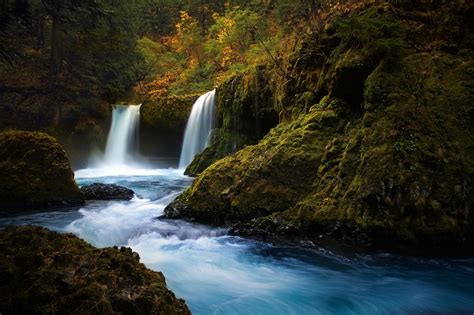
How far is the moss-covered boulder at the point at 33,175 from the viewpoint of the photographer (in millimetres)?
9094

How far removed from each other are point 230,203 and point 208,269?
1.68 meters

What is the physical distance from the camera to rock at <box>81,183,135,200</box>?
1018 cm

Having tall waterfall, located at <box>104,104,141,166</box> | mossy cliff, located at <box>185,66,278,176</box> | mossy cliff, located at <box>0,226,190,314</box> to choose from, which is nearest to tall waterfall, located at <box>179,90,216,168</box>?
mossy cliff, located at <box>185,66,278,176</box>

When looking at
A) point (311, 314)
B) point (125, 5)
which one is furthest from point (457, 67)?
point (125, 5)

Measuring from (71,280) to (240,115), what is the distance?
36.7 ft

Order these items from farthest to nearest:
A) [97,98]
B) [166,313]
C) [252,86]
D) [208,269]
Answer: [97,98]
[252,86]
[208,269]
[166,313]

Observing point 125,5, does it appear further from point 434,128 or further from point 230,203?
point 434,128

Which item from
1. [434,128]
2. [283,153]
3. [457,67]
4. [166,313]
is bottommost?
[166,313]

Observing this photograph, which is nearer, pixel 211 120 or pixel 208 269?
pixel 208 269

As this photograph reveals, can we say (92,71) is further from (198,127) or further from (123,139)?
(198,127)

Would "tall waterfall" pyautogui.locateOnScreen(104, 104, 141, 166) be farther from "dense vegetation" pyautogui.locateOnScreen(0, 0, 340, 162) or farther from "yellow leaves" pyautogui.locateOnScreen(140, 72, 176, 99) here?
"yellow leaves" pyautogui.locateOnScreen(140, 72, 176, 99)

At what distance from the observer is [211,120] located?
52.9ft

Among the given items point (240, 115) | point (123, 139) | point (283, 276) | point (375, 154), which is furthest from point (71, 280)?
point (123, 139)

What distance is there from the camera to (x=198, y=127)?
1672 centimetres
